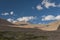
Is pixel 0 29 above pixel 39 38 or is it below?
above

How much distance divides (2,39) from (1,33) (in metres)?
0.27

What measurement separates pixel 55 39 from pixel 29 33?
1.56m

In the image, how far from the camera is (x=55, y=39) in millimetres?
8539

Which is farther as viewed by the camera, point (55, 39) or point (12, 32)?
point (55, 39)

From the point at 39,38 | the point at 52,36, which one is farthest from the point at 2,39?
the point at 52,36

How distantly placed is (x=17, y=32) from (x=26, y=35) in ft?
1.45

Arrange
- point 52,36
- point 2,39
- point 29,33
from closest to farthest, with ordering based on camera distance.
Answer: point 2,39 < point 29,33 < point 52,36

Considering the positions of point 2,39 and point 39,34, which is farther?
point 39,34

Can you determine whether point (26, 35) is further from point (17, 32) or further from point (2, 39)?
point (2, 39)

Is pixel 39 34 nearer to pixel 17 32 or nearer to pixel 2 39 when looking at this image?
pixel 17 32

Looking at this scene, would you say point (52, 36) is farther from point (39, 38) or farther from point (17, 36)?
point (17, 36)

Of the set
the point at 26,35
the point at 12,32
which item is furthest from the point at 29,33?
the point at 12,32

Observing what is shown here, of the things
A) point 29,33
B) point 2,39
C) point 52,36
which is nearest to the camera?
point 2,39

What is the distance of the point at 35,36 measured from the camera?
311 inches
